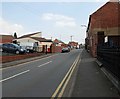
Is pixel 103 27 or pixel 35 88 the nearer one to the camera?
pixel 35 88

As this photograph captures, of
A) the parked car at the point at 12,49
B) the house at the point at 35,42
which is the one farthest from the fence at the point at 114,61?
the house at the point at 35,42

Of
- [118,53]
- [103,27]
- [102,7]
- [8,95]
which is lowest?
[8,95]

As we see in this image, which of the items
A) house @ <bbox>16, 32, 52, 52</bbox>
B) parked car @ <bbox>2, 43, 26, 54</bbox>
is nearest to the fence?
parked car @ <bbox>2, 43, 26, 54</bbox>

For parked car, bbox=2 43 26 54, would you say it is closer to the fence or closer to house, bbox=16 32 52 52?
house, bbox=16 32 52 52

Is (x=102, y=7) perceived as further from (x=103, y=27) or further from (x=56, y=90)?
(x=56, y=90)

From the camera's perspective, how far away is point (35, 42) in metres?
67.6

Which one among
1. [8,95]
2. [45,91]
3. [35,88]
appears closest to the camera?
[8,95]

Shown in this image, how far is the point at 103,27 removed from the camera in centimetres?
4438

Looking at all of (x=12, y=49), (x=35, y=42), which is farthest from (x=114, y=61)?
(x=35, y=42)

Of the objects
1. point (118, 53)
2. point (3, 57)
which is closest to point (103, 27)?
point (3, 57)

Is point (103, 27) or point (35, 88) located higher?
point (103, 27)

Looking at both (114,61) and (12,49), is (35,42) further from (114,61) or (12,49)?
(114,61)

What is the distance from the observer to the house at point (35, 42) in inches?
2374

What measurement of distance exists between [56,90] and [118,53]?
2.93 meters
